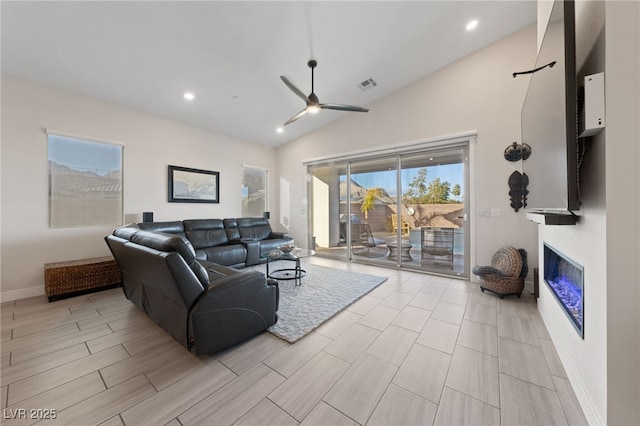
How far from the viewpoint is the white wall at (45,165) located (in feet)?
9.46

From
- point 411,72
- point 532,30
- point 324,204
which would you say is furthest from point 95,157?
point 532,30

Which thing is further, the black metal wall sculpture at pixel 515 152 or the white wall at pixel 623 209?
the black metal wall sculpture at pixel 515 152

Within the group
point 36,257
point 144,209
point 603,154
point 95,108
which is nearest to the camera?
point 603,154

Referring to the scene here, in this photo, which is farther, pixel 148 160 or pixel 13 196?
pixel 148 160

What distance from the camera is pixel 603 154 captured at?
3.67 ft

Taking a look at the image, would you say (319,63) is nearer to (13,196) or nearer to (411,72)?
(411,72)

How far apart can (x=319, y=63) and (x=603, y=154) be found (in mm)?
3220

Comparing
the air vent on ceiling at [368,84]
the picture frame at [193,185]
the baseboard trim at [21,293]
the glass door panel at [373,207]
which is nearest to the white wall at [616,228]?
the air vent on ceiling at [368,84]

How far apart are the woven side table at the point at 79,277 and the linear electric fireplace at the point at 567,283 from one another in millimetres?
5144

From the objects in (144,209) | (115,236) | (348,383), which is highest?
(144,209)

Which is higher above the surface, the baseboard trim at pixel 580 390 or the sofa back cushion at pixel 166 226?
the sofa back cushion at pixel 166 226

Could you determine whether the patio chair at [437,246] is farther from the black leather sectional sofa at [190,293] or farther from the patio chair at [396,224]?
the black leather sectional sofa at [190,293]

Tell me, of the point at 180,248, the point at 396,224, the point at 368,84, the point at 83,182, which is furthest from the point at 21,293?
the point at 368,84

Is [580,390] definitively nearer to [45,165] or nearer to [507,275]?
[507,275]
